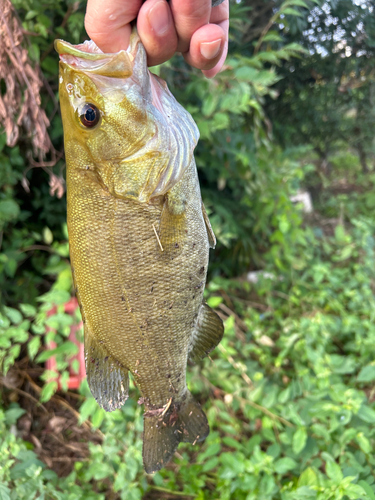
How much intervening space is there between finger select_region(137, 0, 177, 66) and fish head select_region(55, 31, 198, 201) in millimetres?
30

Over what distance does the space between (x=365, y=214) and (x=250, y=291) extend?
2.14 metres

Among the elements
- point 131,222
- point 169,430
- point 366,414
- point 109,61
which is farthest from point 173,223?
point 366,414

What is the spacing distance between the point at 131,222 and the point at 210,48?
0.53 meters

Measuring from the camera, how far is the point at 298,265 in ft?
8.63

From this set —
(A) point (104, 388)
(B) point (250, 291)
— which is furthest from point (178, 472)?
(B) point (250, 291)

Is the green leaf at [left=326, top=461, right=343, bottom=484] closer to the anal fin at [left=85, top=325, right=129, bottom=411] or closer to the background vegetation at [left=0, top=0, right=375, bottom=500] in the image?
the background vegetation at [left=0, top=0, right=375, bottom=500]

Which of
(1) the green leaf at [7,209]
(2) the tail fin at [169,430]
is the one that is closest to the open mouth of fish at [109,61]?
(2) the tail fin at [169,430]

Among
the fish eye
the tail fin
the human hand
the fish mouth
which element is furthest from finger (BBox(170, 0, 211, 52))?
the tail fin

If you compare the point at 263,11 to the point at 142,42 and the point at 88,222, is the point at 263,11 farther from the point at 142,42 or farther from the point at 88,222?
the point at 88,222

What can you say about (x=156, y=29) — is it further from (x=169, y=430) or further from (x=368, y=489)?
(x=368, y=489)

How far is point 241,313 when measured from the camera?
2.73 meters

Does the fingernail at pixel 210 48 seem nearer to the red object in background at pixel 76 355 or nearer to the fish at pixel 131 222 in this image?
the fish at pixel 131 222

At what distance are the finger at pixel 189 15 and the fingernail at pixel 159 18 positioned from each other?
32 millimetres

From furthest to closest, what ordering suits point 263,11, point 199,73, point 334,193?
point 334,193 → point 263,11 → point 199,73
